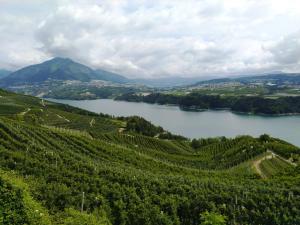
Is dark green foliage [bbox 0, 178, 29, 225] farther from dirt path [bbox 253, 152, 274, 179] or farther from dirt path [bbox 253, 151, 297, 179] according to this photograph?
dirt path [bbox 253, 151, 297, 179]

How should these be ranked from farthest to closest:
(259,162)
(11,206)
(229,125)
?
(229,125), (259,162), (11,206)

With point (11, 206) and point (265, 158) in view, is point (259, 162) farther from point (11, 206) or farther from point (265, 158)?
point (11, 206)

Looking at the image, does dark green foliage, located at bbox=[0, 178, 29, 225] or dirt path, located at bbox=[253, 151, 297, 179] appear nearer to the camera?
dark green foliage, located at bbox=[0, 178, 29, 225]

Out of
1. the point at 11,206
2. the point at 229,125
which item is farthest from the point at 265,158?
the point at 229,125

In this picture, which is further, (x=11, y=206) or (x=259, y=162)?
(x=259, y=162)

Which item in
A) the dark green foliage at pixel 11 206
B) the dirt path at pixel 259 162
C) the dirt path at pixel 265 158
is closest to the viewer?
the dark green foliage at pixel 11 206

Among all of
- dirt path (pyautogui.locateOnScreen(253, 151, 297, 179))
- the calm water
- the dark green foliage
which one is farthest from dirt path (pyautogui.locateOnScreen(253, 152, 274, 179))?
the calm water

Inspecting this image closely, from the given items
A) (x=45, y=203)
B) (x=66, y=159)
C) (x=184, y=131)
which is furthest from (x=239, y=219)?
(x=184, y=131)

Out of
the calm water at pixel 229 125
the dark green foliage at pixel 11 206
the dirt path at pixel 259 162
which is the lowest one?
the calm water at pixel 229 125

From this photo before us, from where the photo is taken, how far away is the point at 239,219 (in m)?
22.2

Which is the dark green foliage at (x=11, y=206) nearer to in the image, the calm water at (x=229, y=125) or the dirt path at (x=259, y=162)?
the dirt path at (x=259, y=162)

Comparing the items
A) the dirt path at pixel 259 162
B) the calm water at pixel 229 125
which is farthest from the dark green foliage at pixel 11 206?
the calm water at pixel 229 125

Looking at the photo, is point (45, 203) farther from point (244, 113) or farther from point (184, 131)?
point (244, 113)

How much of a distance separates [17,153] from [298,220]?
798 inches
